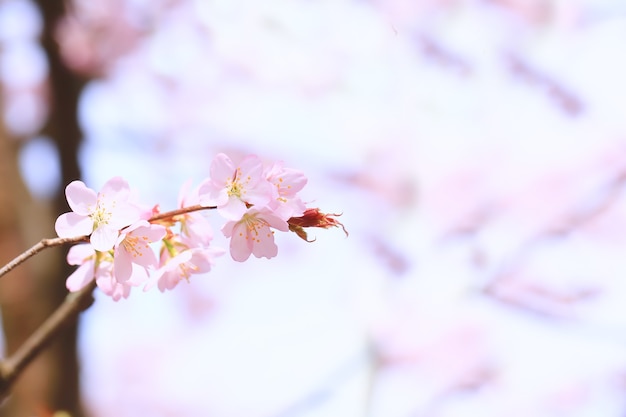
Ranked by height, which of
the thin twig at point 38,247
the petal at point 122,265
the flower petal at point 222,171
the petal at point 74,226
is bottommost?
the thin twig at point 38,247

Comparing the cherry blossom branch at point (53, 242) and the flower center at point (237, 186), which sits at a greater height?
the flower center at point (237, 186)

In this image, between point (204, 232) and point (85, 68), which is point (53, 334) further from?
point (85, 68)

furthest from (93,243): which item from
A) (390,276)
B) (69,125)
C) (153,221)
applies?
(390,276)

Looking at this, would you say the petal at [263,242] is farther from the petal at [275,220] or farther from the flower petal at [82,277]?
the flower petal at [82,277]

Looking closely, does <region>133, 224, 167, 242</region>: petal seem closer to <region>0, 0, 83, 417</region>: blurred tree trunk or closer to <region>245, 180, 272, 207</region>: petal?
<region>245, 180, 272, 207</region>: petal

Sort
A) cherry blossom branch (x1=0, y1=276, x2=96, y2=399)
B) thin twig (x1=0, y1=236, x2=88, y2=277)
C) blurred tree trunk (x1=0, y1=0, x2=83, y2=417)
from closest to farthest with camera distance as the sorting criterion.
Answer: thin twig (x1=0, y1=236, x2=88, y2=277)
cherry blossom branch (x1=0, y1=276, x2=96, y2=399)
blurred tree trunk (x1=0, y1=0, x2=83, y2=417)

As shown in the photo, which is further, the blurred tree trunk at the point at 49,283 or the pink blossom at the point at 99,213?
the blurred tree trunk at the point at 49,283

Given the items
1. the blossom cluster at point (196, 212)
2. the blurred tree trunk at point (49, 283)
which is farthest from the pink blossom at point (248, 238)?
the blurred tree trunk at point (49, 283)

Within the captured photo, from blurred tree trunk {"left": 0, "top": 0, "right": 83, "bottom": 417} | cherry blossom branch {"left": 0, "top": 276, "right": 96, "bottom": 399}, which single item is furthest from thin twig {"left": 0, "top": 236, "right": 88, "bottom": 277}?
blurred tree trunk {"left": 0, "top": 0, "right": 83, "bottom": 417}
